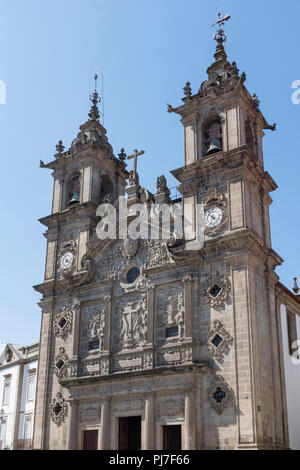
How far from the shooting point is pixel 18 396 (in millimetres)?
37094

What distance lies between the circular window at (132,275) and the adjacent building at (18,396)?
1163 cm

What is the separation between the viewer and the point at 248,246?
23797 millimetres

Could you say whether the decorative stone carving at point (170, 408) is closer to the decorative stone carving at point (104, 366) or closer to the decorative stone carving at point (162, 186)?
the decorative stone carving at point (104, 366)

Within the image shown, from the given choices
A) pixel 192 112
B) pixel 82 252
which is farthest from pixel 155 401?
pixel 192 112

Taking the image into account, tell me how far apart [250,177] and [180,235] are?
4.21 meters

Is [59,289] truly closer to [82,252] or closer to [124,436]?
[82,252]

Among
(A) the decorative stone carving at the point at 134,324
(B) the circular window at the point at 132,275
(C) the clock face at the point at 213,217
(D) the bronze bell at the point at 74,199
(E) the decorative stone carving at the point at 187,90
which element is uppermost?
(E) the decorative stone carving at the point at 187,90

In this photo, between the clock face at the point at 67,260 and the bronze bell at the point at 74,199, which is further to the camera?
the bronze bell at the point at 74,199

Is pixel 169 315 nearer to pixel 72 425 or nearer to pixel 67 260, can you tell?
pixel 72 425

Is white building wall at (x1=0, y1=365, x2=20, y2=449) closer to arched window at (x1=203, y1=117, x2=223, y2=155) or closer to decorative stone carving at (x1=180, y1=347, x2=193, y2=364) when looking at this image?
decorative stone carving at (x1=180, y1=347, x2=193, y2=364)

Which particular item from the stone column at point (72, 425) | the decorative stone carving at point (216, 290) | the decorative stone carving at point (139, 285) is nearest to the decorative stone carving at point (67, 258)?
the decorative stone carving at point (139, 285)

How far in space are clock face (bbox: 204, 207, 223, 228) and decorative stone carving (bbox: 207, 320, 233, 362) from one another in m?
4.51

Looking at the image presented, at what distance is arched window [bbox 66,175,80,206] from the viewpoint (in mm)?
32750

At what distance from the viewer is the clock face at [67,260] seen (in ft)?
101
